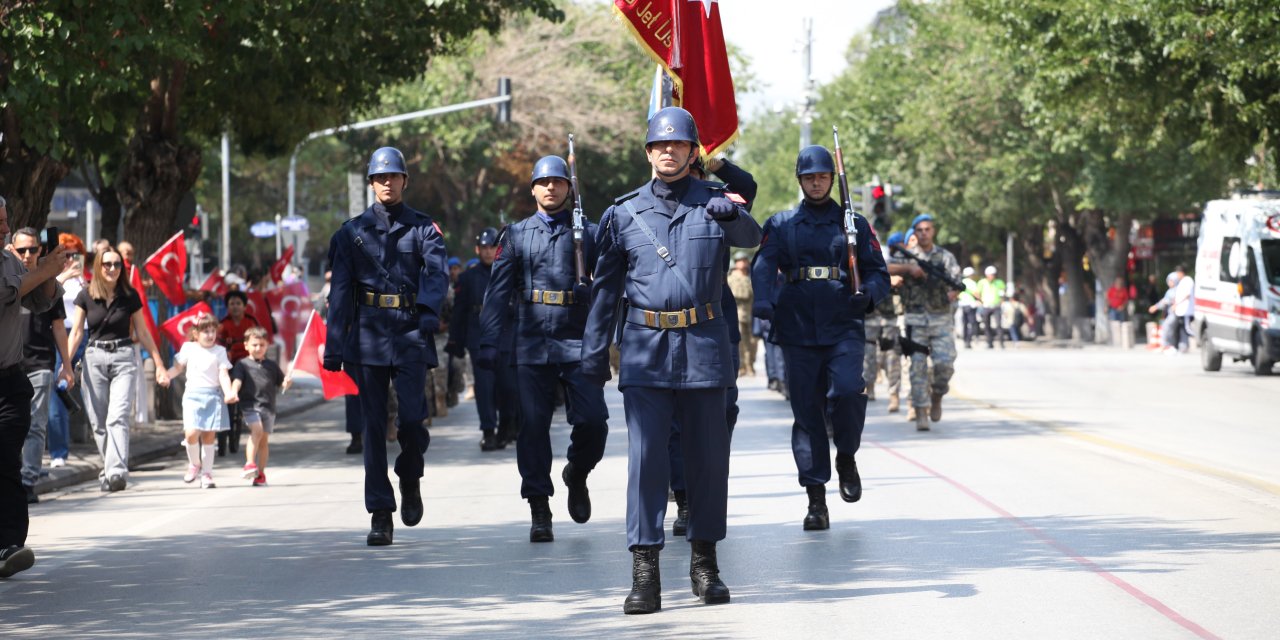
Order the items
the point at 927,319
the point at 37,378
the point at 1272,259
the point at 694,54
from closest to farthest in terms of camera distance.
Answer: the point at 694,54 < the point at 37,378 < the point at 927,319 < the point at 1272,259

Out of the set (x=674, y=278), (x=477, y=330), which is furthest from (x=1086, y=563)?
(x=477, y=330)

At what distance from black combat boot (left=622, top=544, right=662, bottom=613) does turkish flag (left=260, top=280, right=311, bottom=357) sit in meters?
18.6

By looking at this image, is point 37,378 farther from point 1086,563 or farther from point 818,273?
point 1086,563

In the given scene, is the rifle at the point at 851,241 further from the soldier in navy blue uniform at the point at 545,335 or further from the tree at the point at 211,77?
the tree at the point at 211,77

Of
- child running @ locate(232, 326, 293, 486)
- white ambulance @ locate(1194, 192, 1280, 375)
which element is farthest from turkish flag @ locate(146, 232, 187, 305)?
white ambulance @ locate(1194, 192, 1280, 375)

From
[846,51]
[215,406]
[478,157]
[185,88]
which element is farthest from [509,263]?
[846,51]

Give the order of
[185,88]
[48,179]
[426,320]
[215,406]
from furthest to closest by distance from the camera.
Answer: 1. [185,88]
2. [48,179]
3. [215,406]
4. [426,320]

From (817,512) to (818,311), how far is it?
1.08 meters

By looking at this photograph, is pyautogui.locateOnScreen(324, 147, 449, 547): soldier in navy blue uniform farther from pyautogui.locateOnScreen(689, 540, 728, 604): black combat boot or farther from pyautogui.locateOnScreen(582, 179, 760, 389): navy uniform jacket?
pyautogui.locateOnScreen(689, 540, 728, 604): black combat boot

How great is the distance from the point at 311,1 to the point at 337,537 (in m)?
9.36

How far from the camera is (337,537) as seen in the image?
418 inches

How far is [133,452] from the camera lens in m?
16.6

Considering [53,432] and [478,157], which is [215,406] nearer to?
[53,432]

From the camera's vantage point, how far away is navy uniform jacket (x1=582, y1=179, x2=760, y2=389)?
7902mm
